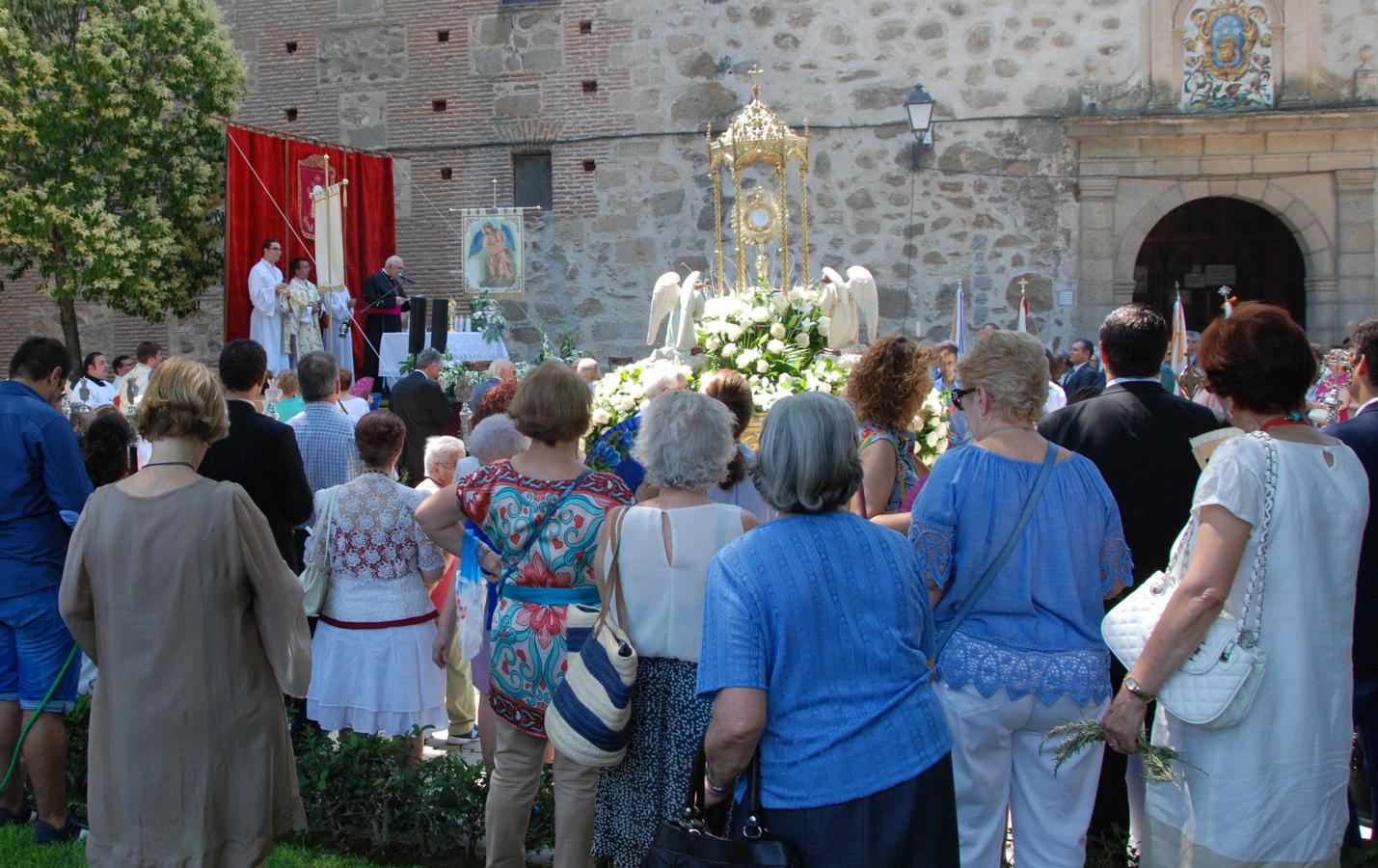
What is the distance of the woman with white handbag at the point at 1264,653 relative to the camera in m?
2.87

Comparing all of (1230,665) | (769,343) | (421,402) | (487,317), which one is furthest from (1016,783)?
(487,317)

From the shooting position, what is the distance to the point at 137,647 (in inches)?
137

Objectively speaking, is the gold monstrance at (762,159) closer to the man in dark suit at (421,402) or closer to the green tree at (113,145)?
the man in dark suit at (421,402)

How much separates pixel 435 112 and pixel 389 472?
1215 cm

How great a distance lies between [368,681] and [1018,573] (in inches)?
110

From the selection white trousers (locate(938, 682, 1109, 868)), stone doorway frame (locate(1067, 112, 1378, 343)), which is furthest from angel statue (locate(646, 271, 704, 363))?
stone doorway frame (locate(1067, 112, 1378, 343))

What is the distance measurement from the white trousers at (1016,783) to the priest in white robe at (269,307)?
11.8 m

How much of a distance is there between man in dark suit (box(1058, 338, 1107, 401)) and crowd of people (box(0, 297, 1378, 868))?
2.98m

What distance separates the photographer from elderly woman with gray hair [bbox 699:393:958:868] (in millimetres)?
2559

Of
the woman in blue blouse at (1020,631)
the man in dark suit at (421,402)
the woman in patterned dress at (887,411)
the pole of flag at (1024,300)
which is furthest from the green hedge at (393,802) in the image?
the pole of flag at (1024,300)

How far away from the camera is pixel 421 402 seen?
921 cm

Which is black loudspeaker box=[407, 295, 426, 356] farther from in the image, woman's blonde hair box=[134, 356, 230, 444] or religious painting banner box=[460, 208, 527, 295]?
woman's blonde hair box=[134, 356, 230, 444]

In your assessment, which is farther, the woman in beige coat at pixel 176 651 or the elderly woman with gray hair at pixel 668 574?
the woman in beige coat at pixel 176 651

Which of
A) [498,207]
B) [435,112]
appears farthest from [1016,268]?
[435,112]
